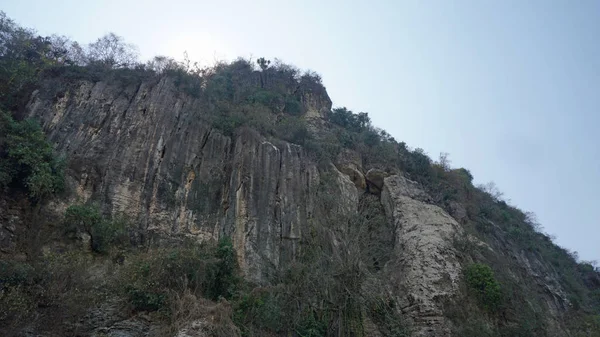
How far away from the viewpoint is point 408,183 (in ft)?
85.6

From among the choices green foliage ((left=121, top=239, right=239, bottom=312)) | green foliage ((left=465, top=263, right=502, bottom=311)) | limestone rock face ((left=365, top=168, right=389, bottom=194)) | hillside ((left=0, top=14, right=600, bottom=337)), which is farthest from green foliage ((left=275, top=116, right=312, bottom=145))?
green foliage ((left=465, top=263, right=502, bottom=311))

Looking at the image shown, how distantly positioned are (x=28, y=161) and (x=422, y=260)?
16267mm

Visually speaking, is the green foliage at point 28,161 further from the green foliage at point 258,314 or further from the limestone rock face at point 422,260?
the limestone rock face at point 422,260

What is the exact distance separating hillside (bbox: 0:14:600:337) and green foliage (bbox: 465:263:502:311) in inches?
2.5

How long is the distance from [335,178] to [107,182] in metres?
10.8

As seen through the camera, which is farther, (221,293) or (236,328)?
(221,293)

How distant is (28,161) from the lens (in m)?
18.3

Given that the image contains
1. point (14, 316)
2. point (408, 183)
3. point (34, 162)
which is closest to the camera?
point (14, 316)

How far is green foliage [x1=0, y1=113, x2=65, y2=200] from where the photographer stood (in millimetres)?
17953

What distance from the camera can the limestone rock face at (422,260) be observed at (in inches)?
754

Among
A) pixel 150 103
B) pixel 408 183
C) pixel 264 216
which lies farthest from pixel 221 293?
pixel 408 183

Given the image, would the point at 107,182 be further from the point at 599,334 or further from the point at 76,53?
the point at 599,334

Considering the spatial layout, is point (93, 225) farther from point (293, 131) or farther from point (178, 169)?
point (293, 131)

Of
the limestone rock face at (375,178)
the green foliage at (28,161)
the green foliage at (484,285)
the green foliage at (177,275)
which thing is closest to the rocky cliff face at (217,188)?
the green foliage at (484,285)
